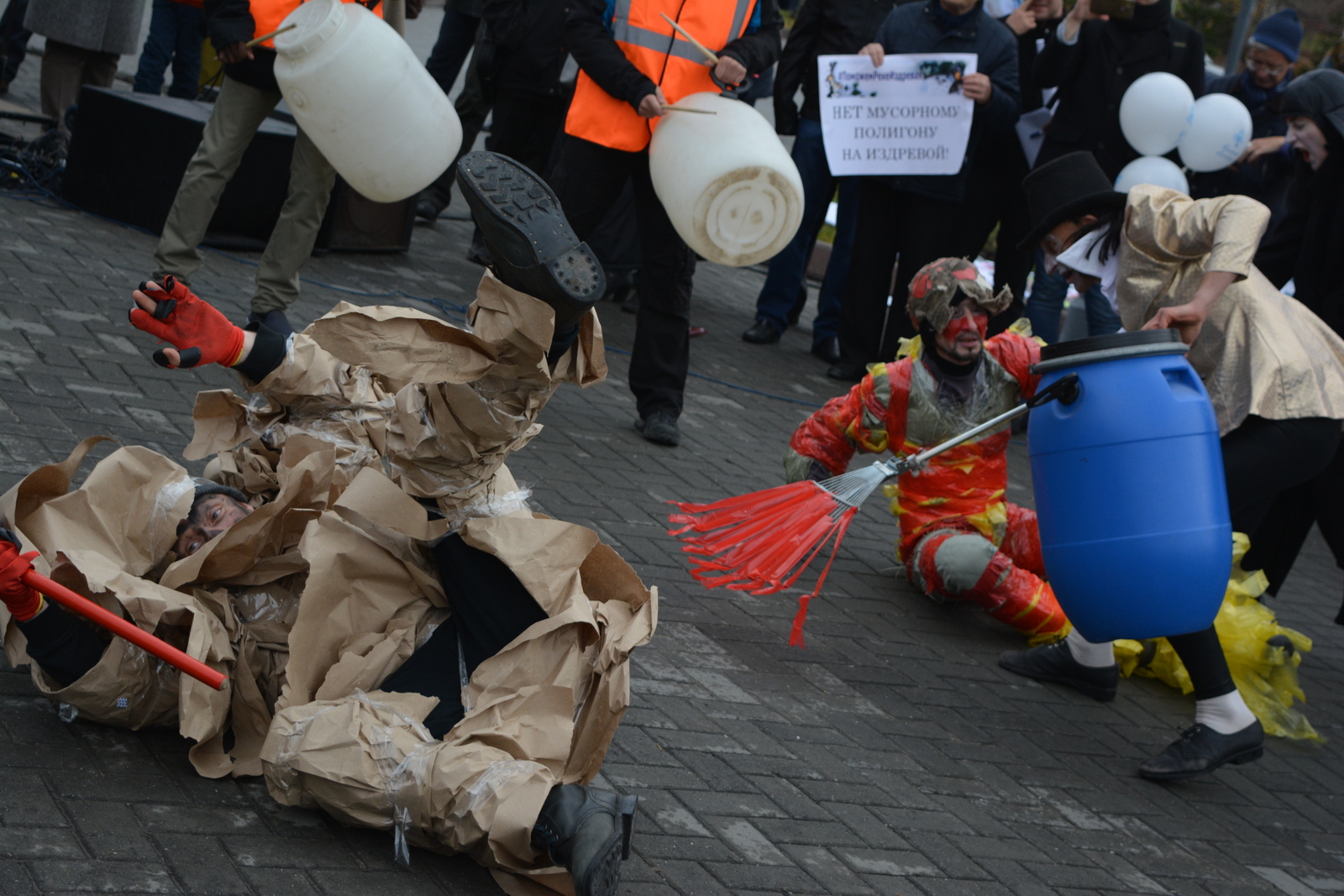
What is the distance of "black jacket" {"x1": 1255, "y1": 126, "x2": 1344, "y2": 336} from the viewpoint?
16.3 ft

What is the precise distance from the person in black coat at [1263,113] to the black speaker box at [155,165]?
4.53 m

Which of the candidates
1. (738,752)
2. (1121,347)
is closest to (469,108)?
(1121,347)

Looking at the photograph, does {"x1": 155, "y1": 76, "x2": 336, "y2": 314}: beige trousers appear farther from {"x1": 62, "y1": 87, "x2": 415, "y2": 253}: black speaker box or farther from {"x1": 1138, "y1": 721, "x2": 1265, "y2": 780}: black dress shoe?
{"x1": 1138, "y1": 721, "x2": 1265, "y2": 780}: black dress shoe

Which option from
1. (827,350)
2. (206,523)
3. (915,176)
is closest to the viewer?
(206,523)

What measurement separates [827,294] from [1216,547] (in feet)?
15.4

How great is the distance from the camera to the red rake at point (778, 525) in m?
Answer: 4.10

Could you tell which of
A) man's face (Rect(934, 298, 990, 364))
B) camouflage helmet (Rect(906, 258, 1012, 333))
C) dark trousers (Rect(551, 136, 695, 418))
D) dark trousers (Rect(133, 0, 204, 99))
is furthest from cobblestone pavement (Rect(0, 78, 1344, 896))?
dark trousers (Rect(133, 0, 204, 99))

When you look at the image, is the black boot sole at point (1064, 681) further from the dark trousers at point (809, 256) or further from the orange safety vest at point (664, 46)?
the dark trousers at point (809, 256)

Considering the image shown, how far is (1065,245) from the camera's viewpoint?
4047 millimetres

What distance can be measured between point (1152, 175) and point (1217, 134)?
13.5 inches

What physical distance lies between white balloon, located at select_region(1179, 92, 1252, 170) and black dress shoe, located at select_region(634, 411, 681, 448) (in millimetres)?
2808

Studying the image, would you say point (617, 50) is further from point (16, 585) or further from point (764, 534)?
point (16, 585)

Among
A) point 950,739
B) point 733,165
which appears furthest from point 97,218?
point 950,739

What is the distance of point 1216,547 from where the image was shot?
11.4ft
